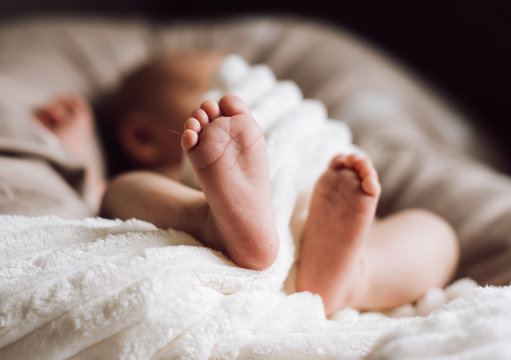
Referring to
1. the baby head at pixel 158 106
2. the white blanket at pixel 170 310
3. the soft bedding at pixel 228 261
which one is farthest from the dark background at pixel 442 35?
the white blanket at pixel 170 310

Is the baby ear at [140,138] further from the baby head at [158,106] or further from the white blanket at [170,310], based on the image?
the white blanket at [170,310]

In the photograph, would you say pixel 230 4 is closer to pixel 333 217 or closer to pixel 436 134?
pixel 436 134

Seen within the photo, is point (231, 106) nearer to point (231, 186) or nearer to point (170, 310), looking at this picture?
point (231, 186)

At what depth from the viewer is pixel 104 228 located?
0.52 meters

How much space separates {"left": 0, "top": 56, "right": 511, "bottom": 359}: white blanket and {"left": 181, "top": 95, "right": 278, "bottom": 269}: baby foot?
3cm

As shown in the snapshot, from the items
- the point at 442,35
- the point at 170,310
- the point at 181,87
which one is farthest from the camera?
the point at 442,35

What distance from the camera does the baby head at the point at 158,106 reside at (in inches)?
34.0

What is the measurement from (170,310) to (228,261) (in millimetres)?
96

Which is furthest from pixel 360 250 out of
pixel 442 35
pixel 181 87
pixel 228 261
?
pixel 442 35

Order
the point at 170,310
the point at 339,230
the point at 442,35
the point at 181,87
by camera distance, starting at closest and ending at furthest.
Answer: the point at 170,310 < the point at 339,230 < the point at 181,87 < the point at 442,35

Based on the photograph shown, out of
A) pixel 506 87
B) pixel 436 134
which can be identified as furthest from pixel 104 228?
pixel 506 87

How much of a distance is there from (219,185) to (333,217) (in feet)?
0.55

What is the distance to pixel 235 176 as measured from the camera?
1.55 feet

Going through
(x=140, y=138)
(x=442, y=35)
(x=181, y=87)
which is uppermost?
(x=442, y=35)
